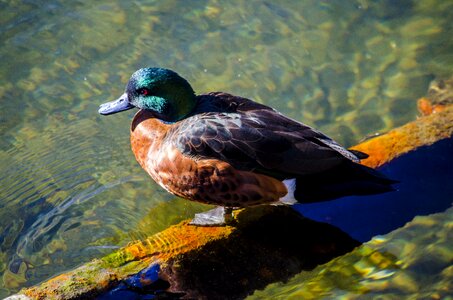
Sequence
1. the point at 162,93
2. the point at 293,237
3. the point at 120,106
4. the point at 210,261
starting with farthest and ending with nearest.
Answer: the point at 120,106, the point at 162,93, the point at 293,237, the point at 210,261

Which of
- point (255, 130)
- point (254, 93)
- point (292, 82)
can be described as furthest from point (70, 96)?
point (255, 130)

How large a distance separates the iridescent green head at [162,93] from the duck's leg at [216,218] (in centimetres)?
85

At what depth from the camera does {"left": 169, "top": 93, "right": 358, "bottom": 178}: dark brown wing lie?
165 inches

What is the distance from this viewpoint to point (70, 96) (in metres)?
6.35

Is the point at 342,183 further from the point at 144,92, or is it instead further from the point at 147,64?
the point at 147,64

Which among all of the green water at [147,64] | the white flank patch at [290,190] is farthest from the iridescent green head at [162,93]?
the white flank patch at [290,190]

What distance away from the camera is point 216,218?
14.2ft

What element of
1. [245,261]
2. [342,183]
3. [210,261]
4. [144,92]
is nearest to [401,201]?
[342,183]

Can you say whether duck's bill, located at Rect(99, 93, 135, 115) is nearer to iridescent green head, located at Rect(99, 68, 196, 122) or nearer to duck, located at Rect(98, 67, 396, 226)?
iridescent green head, located at Rect(99, 68, 196, 122)

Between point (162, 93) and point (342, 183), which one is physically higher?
point (342, 183)

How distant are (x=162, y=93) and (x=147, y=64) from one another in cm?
185

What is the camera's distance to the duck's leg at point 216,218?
425 centimetres

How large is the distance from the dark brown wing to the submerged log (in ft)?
1.25

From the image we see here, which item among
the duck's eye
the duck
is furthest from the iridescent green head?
the duck
